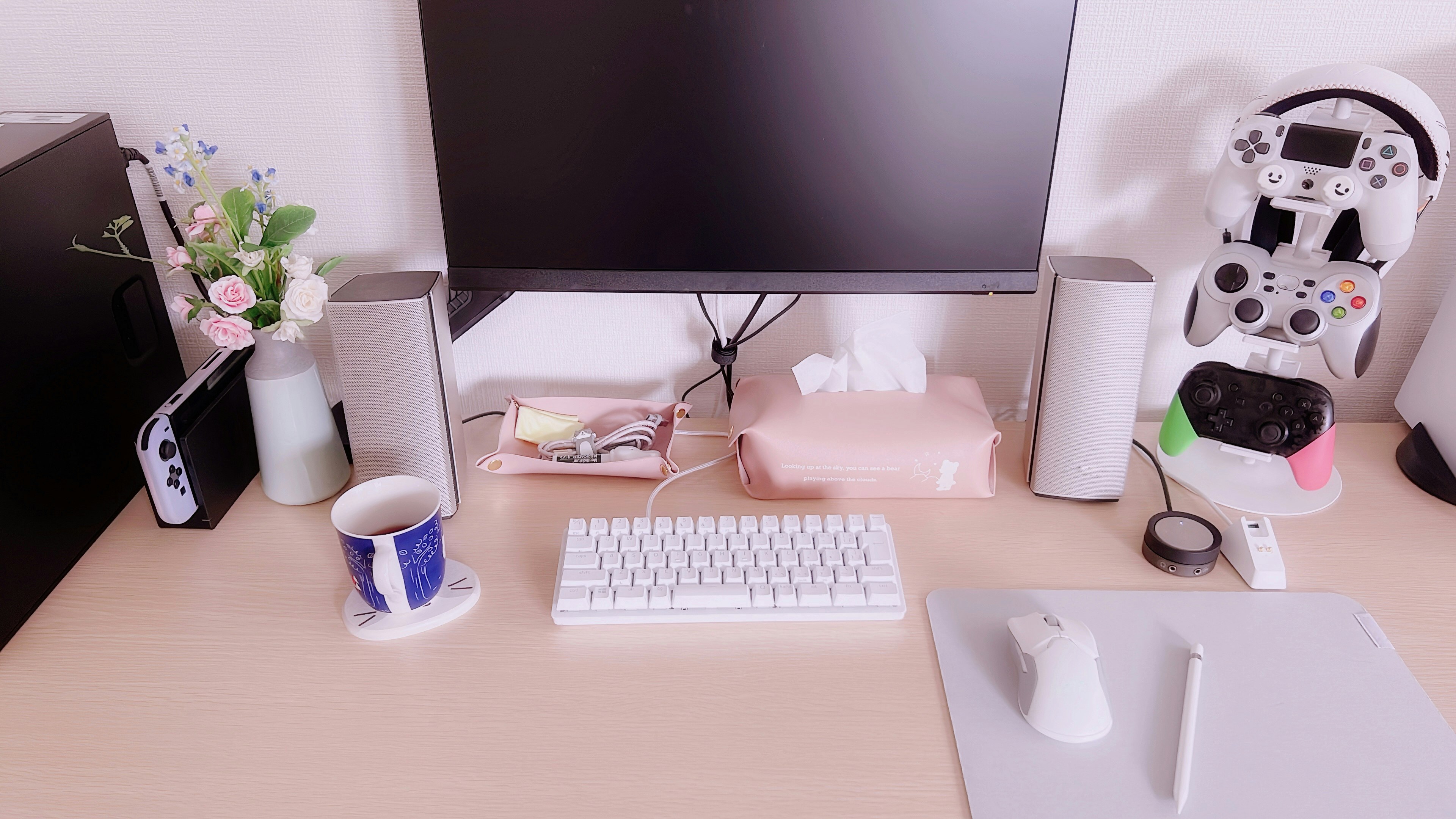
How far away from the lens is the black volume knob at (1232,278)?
809 millimetres

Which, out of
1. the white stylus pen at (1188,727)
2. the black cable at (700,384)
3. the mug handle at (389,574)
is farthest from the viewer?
the black cable at (700,384)

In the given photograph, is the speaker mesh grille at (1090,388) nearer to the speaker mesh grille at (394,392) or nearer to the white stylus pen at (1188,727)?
the white stylus pen at (1188,727)

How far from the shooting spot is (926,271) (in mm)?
823

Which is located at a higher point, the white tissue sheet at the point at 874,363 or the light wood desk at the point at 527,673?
the white tissue sheet at the point at 874,363

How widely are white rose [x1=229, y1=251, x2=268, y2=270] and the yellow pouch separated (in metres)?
0.28

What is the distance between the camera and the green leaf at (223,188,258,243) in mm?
766

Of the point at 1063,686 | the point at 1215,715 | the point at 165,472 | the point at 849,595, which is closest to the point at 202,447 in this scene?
the point at 165,472

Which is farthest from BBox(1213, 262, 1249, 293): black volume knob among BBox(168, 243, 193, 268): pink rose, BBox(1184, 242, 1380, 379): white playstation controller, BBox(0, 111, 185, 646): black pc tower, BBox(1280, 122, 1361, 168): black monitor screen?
BBox(0, 111, 185, 646): black pc tower

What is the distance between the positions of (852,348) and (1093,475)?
Answer: 261 millimetres

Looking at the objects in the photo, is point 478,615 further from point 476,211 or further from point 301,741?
point 476,211

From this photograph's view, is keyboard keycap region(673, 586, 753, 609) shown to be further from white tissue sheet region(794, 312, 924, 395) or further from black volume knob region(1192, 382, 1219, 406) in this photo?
black volume knob region(1192, 382, 1219, 406)

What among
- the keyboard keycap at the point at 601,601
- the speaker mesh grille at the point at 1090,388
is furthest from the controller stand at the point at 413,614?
the speaker mesh grille at the point at 1090,388

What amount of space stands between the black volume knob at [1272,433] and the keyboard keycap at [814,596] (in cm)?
47

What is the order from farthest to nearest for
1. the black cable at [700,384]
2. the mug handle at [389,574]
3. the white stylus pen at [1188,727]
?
the black cable at [700,384], the mug handle at [389,574], the white stylus pen at [1188,727]
